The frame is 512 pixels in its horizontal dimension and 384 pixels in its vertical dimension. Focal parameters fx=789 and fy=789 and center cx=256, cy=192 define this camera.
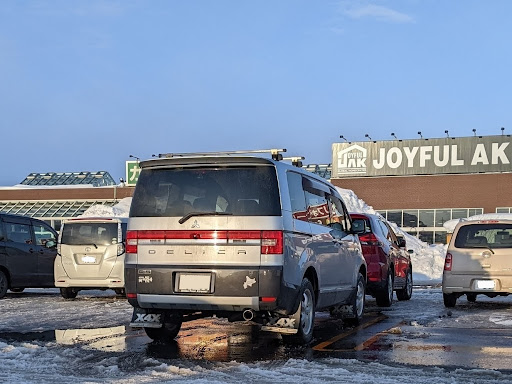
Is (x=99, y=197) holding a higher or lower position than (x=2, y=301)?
higher

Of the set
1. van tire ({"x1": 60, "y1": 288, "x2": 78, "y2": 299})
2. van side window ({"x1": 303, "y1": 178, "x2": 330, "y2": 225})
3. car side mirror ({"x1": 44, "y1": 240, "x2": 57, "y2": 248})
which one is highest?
van side window ({"x1": 303, "y1": 178, "x2": 330, "y2": 225})

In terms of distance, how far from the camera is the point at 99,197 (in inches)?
2239

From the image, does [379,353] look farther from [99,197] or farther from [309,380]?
Answer: [99,197]

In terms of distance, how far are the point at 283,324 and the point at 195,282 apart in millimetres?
1117

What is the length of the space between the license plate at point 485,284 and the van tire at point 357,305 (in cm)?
329

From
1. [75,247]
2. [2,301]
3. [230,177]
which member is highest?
[230,177]

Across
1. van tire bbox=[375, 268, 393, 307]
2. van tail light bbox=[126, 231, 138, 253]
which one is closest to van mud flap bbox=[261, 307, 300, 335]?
van tail light bbox=[126, 231, 138, 253]

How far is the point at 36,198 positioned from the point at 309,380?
2133 inches

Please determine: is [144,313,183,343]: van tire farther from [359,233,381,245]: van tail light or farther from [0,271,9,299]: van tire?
[0,271,9,299]: van tire

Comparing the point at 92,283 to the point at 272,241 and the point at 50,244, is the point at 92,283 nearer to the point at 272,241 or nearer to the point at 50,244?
the point at 50,244

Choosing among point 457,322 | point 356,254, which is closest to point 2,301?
point 356,254

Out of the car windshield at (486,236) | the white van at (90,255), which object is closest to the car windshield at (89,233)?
the white van at (90,255)

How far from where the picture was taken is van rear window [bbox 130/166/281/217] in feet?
27.3

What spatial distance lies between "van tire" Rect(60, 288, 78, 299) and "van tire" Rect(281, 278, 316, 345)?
820 cm
